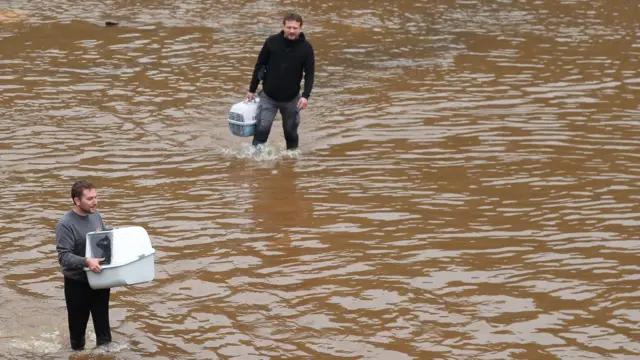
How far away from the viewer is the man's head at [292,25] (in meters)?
13.1

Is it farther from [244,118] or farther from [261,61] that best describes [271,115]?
[261,61]

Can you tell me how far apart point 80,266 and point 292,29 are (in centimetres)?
591

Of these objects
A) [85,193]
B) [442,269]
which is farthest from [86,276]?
[442,269]

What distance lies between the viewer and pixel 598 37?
20500 millimetres

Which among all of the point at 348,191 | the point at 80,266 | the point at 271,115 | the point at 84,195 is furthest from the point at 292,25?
the point at 80,266

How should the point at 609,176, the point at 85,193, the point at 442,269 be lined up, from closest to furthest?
the point at 85,193 → the point at 442,269 → the point at 609,176

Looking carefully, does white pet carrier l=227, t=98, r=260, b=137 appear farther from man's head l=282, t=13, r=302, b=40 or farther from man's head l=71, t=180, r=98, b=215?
man's head l=71, t=180, r=98, b=215

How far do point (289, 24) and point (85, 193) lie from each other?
5570 millimetres

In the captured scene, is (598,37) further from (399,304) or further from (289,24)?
(399,304)

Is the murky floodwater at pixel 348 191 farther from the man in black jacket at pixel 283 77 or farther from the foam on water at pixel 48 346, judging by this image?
the man in black jacket at pixel 283 77

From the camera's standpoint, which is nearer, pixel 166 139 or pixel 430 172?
pixel 430 172

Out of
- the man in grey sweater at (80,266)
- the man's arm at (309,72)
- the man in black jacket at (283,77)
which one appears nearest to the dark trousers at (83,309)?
the man in grey sweater at (80,266)

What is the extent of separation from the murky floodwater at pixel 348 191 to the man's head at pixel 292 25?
62.6 inches

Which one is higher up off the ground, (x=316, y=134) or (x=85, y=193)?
(x=85, y=193)
